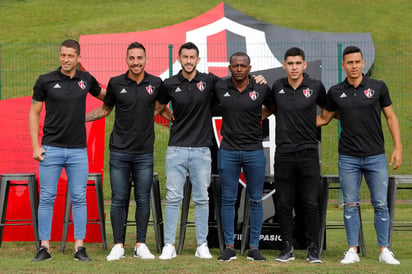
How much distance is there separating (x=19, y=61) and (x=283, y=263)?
441 inches

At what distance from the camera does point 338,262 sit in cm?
629

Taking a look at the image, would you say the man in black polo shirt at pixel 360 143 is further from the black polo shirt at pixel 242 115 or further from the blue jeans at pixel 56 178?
the blue jeans at pixel 56 178

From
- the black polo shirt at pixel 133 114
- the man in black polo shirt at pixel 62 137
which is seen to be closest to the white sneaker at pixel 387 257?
the black polo shirt at pixel 133 114

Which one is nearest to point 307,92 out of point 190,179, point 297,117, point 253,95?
point 297,117

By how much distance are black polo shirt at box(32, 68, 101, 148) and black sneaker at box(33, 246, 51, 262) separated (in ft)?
3.23

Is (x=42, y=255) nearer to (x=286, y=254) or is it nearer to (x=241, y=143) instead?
(x=241, y=143)

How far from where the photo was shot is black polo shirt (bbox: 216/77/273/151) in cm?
631

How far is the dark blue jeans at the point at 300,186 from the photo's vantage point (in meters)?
6.27

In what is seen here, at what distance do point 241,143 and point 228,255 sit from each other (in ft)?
3.47

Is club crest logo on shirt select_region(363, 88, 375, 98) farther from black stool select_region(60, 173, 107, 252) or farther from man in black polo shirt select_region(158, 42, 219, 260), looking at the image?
black stool select_region(60, 173, 107, 252)

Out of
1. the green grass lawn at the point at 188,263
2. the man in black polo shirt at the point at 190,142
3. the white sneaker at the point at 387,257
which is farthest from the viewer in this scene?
the man in black polo shirt at the point at 190,142

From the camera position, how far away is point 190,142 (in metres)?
6.38

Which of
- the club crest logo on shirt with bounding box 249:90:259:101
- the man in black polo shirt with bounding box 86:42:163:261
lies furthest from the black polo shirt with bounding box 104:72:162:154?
the club crest logo on shirt with bounding box 249:90:259:101

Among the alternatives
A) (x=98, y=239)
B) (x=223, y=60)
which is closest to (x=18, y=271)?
(x=98, y=239)
